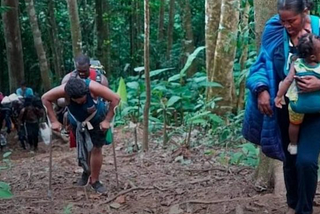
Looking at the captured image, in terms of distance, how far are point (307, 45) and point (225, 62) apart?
6.59 metres

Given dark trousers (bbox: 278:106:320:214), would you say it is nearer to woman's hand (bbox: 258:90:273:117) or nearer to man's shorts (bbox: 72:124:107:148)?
woman's hand (bbox: 258:90:273:117)

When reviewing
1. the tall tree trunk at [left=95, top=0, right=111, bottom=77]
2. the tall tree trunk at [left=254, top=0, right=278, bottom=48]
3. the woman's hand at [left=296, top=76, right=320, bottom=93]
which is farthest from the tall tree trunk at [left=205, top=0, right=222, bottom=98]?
the tall tree trunk at [left=95, top=0, right=111, bottom=77]

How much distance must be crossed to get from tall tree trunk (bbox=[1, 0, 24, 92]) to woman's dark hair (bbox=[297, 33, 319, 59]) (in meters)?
14.6

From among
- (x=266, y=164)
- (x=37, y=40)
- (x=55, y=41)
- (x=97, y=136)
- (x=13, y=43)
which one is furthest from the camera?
(x=55, y=41)

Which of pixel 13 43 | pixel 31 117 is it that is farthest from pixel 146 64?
pixel 13 43

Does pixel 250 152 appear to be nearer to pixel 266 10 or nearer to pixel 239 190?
pixel 239 190

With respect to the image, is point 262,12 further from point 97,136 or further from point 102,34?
point 102,34

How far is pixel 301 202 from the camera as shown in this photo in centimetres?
400

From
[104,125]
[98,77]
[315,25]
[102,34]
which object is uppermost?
[315,25]

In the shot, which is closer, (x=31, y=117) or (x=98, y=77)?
(x=98, y=77)

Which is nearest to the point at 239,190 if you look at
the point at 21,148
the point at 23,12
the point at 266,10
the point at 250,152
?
the point at 250,152

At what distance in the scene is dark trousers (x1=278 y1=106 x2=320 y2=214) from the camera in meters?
3.84

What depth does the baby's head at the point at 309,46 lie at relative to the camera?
11.8 feet

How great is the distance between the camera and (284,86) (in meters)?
3.81
